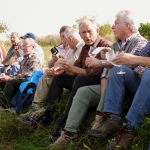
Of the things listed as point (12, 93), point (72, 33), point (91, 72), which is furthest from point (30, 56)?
point (91, 72)

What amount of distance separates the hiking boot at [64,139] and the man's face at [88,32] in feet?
4.75

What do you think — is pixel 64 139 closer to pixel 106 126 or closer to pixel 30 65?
pixel 106 126

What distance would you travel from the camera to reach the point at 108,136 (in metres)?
3.78

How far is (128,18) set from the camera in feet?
13.5

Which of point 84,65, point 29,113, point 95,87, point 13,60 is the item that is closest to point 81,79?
point 95,87

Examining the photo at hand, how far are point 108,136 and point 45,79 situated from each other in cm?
191

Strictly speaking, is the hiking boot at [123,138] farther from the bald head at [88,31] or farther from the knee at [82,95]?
Result: the bald head at [88,31]

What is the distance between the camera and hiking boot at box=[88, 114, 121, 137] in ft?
11.8

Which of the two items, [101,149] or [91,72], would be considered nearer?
[101,149]

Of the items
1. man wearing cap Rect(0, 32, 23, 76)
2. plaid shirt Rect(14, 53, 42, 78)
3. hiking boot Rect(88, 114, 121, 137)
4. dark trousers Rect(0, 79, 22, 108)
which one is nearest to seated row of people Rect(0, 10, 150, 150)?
hiking boot Rect(88, 114, 121, 137)

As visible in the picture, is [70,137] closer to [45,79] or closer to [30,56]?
[45,79]

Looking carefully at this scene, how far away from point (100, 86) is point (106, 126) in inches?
30.0

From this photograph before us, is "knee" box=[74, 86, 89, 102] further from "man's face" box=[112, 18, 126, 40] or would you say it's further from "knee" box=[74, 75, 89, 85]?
"man's face" box=[112, 18, 126, 40]

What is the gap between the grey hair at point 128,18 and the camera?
411cm
